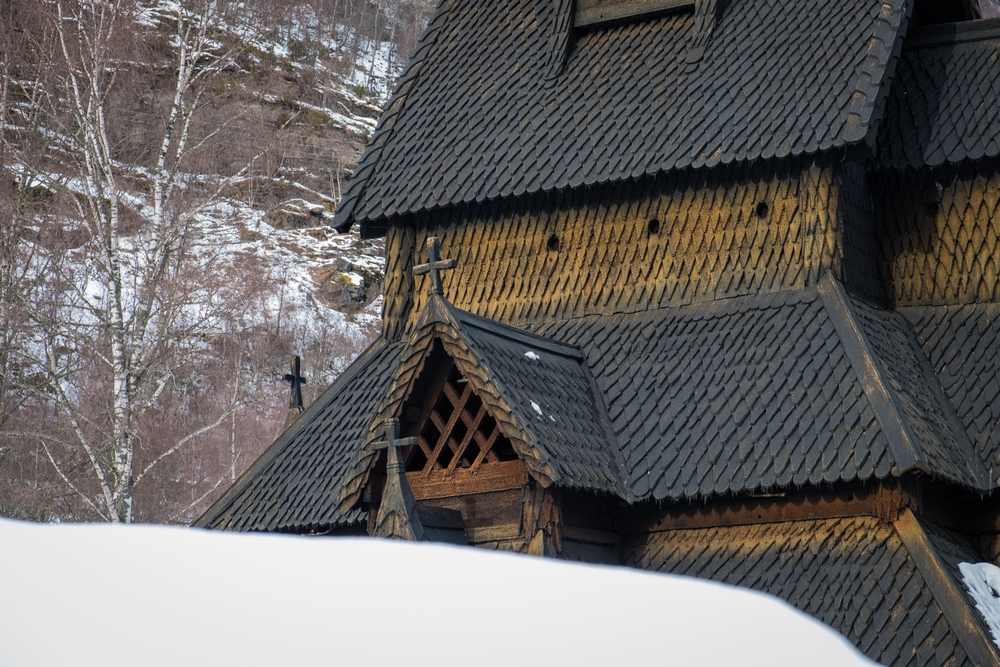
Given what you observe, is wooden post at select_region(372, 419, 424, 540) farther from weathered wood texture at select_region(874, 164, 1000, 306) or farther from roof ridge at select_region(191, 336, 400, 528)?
weathered wood texture at select_region(874, 164, 1000, 306)

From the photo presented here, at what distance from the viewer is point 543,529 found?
40.7 feet

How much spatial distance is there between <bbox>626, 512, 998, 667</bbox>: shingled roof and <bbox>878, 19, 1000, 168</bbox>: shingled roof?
13.8ft

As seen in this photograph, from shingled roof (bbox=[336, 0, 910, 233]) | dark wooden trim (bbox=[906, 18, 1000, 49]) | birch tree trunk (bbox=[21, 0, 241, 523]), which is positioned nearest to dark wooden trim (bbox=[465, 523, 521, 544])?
shingled roof (bbox=[336, 0, 910, 233])

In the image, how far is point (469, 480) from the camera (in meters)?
12.8

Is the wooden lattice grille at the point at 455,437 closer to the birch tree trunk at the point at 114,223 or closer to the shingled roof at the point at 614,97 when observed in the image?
the shingled roof at the point at 614,97

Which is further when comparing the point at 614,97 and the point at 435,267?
the point at 614,97

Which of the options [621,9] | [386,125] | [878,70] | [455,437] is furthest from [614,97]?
[455,437]

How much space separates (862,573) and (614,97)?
20.4 feet

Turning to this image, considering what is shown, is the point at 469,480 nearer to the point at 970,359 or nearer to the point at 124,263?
the point at 970,359

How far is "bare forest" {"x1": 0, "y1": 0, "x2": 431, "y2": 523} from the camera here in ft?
67.1

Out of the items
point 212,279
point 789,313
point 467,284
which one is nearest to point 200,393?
point 212,279

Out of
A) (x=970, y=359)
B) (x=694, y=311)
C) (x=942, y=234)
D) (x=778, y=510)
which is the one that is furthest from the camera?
(x=942, y=234)

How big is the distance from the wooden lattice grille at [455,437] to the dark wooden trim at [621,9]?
5.74m

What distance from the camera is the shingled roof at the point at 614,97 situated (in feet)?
48.3
